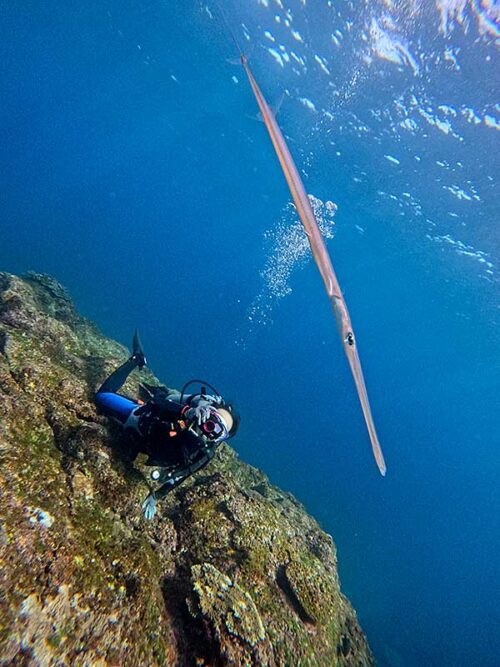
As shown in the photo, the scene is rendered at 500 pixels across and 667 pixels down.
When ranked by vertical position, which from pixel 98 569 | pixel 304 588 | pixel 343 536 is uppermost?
pixel 304 588

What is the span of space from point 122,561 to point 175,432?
114 cm

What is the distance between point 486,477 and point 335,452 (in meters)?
96.7

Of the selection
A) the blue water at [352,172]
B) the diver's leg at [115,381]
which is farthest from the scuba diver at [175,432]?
the blue water at [352,172]

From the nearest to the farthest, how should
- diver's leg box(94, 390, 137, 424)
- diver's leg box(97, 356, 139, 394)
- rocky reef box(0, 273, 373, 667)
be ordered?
rocky reef box(0, 273, 373, 667) → diver's leg box(94, 390, 137, 424) → diver's leg box(97, 356, 139, 394)

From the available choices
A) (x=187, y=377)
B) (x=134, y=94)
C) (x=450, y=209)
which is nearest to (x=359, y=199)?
(x=450, y=209)

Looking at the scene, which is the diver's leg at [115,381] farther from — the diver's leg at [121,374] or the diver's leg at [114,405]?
the diver's leg at [114,405]

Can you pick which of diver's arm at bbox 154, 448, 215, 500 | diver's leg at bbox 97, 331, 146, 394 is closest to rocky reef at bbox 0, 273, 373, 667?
diver's leg at bbox 97, 331, 146, 394

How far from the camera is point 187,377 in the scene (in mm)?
34062

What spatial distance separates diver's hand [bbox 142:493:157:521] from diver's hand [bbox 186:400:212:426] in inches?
33.4

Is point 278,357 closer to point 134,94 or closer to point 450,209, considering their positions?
point 134,94

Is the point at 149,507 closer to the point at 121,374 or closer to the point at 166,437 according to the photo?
the point at 166,437

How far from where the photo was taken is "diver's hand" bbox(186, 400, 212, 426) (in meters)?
3.50

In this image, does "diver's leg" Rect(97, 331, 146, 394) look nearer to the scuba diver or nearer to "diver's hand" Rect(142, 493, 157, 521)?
the scuba diver

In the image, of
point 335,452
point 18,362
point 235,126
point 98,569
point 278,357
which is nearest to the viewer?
point 98,569
